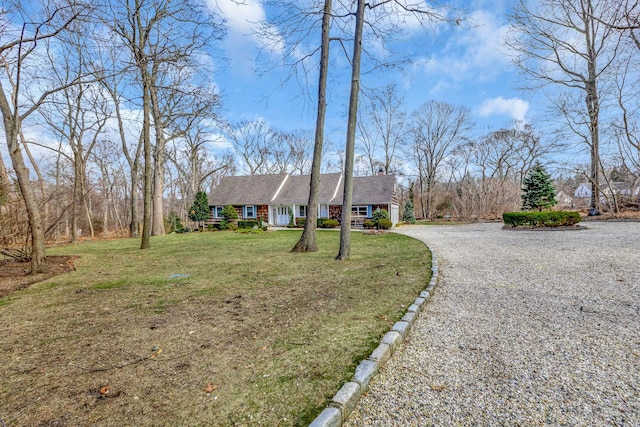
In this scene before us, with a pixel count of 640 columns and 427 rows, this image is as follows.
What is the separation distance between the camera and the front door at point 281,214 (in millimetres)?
25234

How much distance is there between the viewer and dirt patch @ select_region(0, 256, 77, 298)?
5.04 meters

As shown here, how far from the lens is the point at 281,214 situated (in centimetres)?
2539

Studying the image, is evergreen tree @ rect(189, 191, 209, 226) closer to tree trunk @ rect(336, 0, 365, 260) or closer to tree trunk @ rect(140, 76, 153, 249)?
tree trunk @ rect(140, 76, 153, 249)

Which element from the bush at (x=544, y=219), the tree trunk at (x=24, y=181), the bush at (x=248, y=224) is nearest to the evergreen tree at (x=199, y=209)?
the bush at (x=248, y=224)

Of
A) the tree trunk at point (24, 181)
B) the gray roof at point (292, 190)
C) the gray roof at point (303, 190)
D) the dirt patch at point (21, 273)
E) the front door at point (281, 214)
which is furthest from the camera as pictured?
the front door at point (281, 214)

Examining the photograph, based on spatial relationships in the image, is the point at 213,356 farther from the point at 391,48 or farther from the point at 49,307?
the point at 391,48

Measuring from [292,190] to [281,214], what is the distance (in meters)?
2.32

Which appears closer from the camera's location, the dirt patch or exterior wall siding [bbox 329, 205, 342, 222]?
the dirt patch

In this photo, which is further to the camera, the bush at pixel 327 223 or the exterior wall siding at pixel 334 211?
the exterior wall siding at pixel 334 211

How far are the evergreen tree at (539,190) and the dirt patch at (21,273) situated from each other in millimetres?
22179

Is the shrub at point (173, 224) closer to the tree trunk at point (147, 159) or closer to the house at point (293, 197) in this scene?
the house at point (293, 197)

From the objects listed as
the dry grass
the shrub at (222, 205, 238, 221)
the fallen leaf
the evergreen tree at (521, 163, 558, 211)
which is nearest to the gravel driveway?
the dry grass

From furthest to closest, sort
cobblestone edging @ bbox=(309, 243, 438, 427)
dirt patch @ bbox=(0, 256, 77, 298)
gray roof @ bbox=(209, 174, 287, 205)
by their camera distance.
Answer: gray roof @ bbox=(209, 174, 287, 205)
dirt patch @ bbox=(0, 256, 77, 298)
cobblestone edging @ bbox=(309, 243, 438, 427)

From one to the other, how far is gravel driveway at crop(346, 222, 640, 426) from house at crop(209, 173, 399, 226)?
18.5 meters
